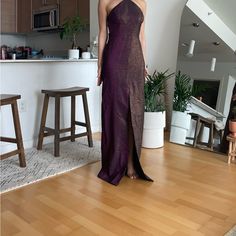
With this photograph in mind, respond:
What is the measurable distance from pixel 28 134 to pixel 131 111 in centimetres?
129

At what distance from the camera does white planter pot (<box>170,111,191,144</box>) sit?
3.29 metres

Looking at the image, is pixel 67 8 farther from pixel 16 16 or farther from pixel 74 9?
pixel 16 16

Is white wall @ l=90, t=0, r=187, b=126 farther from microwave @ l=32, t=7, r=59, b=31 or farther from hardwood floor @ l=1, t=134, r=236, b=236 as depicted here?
microwave @ l=32, t=7, r=59, b=31

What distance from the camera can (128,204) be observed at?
6.50ft

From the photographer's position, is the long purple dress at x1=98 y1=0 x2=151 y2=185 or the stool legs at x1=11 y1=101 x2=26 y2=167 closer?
the long purple dress at x1=98 y1=0 x2=151 y2=185

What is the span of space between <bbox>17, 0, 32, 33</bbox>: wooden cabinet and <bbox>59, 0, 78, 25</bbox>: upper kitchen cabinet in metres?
0.88

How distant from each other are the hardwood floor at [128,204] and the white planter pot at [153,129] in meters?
0.48

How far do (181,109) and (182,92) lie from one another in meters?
0.18

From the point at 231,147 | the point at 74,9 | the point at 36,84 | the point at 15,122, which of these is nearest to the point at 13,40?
the point at 74,9

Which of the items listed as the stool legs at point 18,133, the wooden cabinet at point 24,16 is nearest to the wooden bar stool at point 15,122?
the stool legs at point 18,133

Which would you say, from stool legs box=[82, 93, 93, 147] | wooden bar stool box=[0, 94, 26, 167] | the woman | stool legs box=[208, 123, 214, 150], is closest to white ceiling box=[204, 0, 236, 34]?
the woman

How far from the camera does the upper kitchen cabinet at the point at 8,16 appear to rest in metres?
5.22

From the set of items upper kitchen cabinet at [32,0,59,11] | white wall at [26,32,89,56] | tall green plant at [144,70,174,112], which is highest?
upper kitchen cabinet at [32,0,59,11]

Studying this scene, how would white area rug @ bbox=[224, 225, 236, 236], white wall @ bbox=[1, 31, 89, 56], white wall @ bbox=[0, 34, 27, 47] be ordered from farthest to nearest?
1. white wall @ bbox=[0, 34, 27, 47]
2. white wall @ bbox=[1, 31, 89, 56]
3. white area rug @ bbox=[224, 225, 236, 236]
